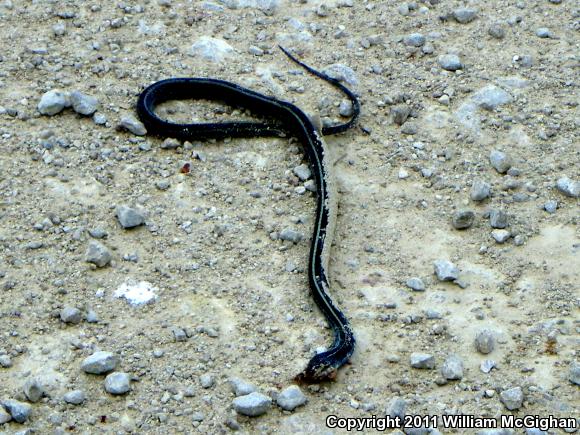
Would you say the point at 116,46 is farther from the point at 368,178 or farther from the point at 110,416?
the point at 110,416

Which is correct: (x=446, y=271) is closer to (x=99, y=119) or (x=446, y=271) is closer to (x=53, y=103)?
(x=99, y=119)

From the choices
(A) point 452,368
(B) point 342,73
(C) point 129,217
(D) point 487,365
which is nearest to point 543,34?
(B) point 342,73

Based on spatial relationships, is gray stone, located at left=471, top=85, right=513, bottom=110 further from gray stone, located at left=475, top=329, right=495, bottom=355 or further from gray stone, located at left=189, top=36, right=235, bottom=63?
gray stone, located at left=475, top=329, right=495, bottom=355

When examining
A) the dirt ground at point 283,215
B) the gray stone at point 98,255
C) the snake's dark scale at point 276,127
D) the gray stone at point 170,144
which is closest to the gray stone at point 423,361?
the dirt ground at point 283,215

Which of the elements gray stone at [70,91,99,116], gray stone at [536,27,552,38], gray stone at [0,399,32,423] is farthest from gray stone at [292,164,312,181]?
gray stone at [0,399,32,423]

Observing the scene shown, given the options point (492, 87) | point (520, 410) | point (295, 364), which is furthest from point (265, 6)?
point (520, 410)

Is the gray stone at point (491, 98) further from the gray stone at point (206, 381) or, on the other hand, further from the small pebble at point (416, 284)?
the gray stone at point (206, 381)
